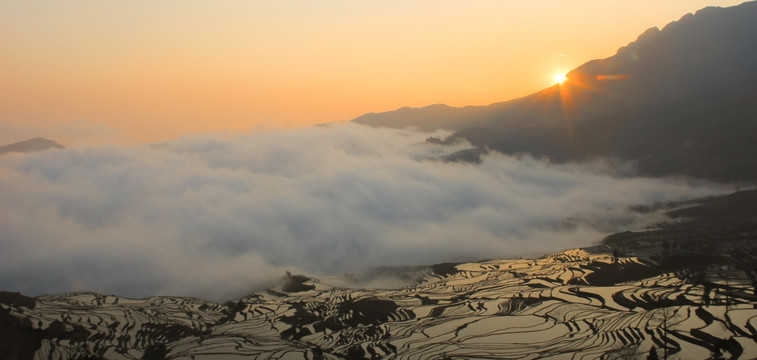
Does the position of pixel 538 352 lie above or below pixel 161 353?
below

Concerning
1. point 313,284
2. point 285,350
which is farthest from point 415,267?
point 285,350

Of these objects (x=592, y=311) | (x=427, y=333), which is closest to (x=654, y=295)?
(x=592, y=311)

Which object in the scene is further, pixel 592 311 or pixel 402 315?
pixel 402 315

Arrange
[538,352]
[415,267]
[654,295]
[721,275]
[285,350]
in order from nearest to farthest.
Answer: [538,352]
[285,350]
[654,295]
[721,275]
[415,267]

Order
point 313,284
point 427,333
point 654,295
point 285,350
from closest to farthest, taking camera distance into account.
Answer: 1. point 285,350
2. point 427,333
3. point 654,295
4. point 313,284

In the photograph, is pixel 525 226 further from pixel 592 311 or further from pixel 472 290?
pixel 592 311

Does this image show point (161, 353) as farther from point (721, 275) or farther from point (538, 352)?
point (721, 275)

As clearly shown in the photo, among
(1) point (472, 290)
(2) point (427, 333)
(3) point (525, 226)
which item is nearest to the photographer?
(2) point (427, 333)

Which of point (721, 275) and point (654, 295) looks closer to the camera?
point (654, 295)

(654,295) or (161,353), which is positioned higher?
(161,353)
